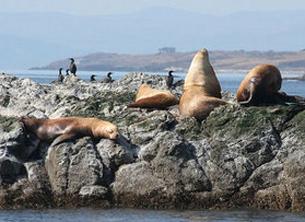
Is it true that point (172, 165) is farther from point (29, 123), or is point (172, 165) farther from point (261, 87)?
point (261, 87)

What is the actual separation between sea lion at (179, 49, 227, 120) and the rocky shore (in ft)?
1.14

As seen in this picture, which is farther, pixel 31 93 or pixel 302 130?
→ pixel 31 93

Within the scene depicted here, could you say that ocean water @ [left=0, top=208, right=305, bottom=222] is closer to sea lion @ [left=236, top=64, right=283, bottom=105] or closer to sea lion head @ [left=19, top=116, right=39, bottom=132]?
sea lion head @ [left=19, top=116, right=39, bottom=132]

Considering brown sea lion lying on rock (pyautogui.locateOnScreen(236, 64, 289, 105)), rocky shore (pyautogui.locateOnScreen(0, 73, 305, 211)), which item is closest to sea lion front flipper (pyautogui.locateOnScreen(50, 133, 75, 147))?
rocky shore (pyautogui.locateOnScreen(0, 73, 305, 211))

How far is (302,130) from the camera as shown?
59.8 ft

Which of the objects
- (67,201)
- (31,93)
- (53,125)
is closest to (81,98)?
(31,93)

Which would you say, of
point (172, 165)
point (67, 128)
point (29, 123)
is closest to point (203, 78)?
point (67, 128)

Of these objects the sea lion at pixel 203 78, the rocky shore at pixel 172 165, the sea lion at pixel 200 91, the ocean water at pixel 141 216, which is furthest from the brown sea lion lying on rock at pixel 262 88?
the ocean water at pixel 141 216

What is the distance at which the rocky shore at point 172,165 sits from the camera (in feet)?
58.7

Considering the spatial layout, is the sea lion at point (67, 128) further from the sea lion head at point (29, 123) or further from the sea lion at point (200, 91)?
the sea lion at point (200, 91)

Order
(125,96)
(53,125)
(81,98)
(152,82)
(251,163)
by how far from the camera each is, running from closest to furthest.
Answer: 1. (251,163)
2. (53,125)
3. (125,96)
4. (81,98)
5. (152,82)

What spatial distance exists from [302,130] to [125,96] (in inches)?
156

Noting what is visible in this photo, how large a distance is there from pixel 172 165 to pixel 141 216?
1254mm

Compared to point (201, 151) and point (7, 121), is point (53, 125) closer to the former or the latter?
point (7, 121)
